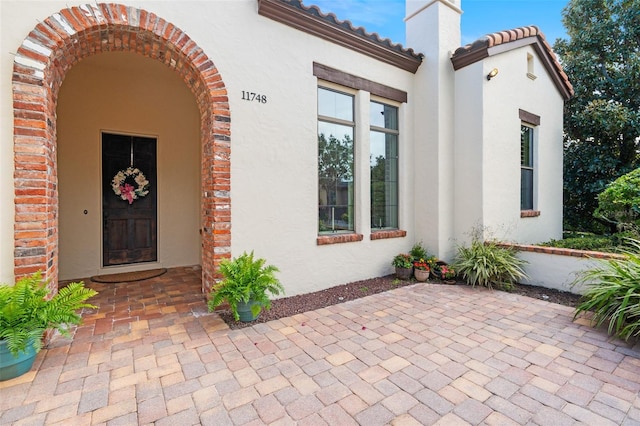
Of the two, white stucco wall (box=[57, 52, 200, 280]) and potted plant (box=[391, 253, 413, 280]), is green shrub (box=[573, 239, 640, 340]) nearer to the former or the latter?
potted plant (box=[391, 253, 413, 280])

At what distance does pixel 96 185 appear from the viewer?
5031 mm

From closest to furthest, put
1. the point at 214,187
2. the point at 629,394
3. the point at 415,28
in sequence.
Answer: the point at 629,394
the point at 214,187
the point at 415,28

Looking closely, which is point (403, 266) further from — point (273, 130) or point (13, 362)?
point (13, 362)

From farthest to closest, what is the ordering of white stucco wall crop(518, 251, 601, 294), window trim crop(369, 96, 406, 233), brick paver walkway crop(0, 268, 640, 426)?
1. window trim crop(369, 96, 406, 233)
2. white stucco wall crop(518, 251, 601, 294)
3. brick paver walkway crop(0, 268, 640, 426)

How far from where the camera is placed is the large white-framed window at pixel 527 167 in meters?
6.43

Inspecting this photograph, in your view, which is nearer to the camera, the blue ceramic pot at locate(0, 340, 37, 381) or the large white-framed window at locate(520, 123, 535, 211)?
the blue ceramic pot at locate(0, 340, 37, 381)

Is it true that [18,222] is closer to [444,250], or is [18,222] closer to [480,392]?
[480,392]

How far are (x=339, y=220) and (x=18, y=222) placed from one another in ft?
12.2

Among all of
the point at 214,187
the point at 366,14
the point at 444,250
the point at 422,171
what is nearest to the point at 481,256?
the point at 444,250

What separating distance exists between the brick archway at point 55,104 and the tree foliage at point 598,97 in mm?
8728

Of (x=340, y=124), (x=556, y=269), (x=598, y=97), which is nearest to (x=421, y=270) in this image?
(x=556, y=269)

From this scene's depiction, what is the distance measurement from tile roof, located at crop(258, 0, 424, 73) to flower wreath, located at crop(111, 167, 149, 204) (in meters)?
3.47

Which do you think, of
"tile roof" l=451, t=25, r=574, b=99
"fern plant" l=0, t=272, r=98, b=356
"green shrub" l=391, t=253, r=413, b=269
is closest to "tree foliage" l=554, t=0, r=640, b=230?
"tile roof" l=451, t=25, r=574, b=99

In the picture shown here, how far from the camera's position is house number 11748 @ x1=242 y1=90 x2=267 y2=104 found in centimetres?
379
